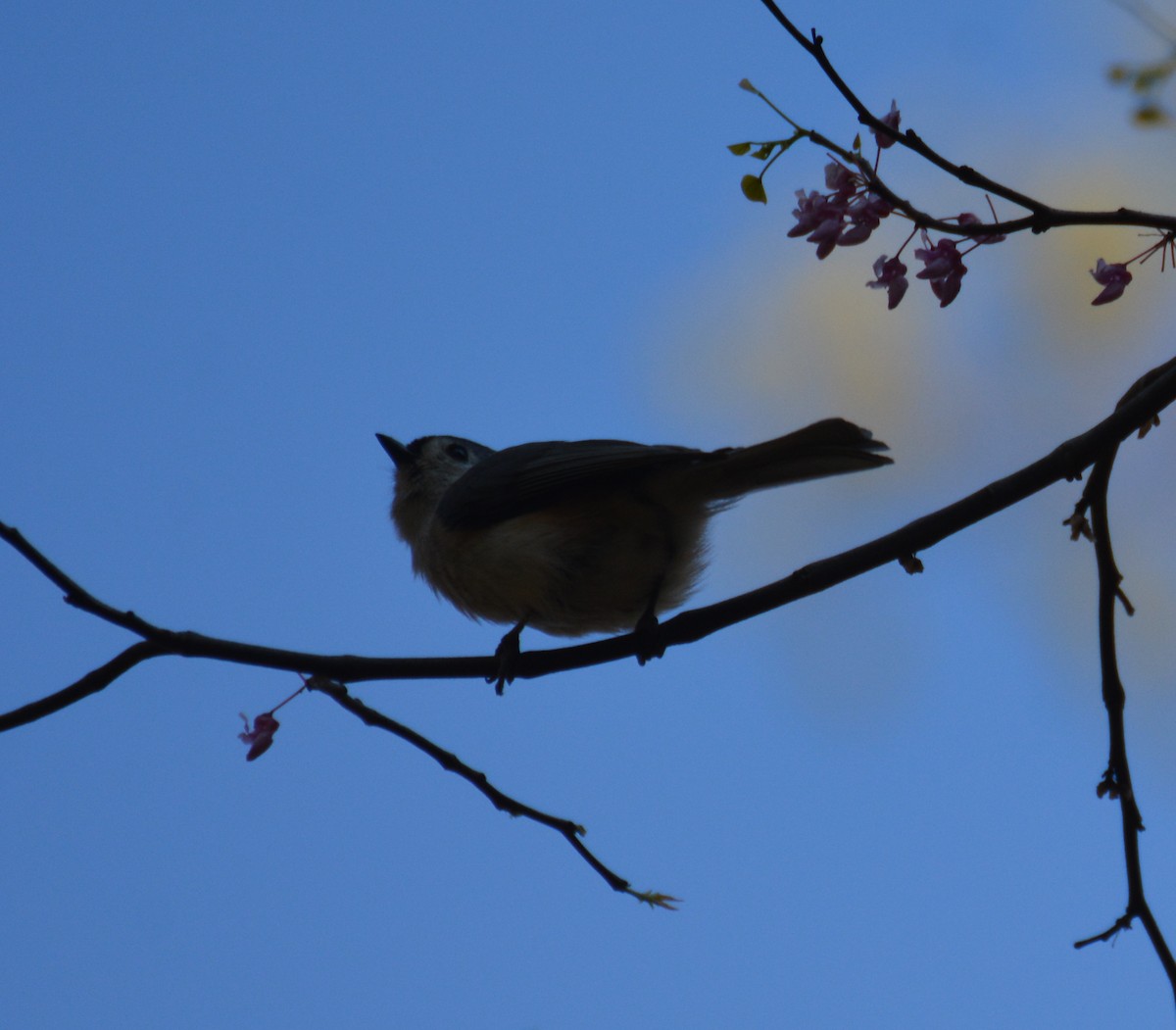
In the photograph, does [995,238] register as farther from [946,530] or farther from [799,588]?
[799,588]

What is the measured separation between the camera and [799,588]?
292cm

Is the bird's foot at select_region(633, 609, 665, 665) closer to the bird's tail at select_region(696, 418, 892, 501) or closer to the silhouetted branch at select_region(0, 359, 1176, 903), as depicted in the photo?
the silhouetted branch at select_region(0, 359, 1176, 903)

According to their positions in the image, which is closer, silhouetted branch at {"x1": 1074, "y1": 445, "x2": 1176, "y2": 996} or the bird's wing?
silhouetted branch at {"x1": 1074, "y1": 445, "x2": 1176, "y2": 996}

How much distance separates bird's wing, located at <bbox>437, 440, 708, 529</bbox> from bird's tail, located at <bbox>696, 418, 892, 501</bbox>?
4.8 inches

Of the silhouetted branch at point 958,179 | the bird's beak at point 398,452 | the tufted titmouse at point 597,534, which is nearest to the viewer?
the silhouetted branch at point 958,179

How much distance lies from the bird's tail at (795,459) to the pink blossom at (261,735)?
1656 mm

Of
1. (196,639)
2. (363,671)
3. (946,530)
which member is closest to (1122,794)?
(946,530)

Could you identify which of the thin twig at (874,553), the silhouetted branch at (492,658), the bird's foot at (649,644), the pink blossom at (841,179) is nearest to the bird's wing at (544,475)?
the bird's foot at (649,644)

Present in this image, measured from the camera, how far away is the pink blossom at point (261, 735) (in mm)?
3389

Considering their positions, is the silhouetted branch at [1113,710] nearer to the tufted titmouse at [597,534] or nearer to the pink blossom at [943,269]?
the pink blossom at [943,269]

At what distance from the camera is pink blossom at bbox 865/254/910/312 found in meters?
2.86

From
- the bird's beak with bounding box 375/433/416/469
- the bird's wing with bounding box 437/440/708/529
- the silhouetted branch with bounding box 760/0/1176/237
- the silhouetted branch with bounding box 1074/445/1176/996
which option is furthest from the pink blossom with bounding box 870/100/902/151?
the bird's beak with bounding box 375/433/416/469

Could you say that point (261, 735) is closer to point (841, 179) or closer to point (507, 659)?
point (507, 659)

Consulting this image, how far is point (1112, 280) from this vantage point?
2.84 meters
